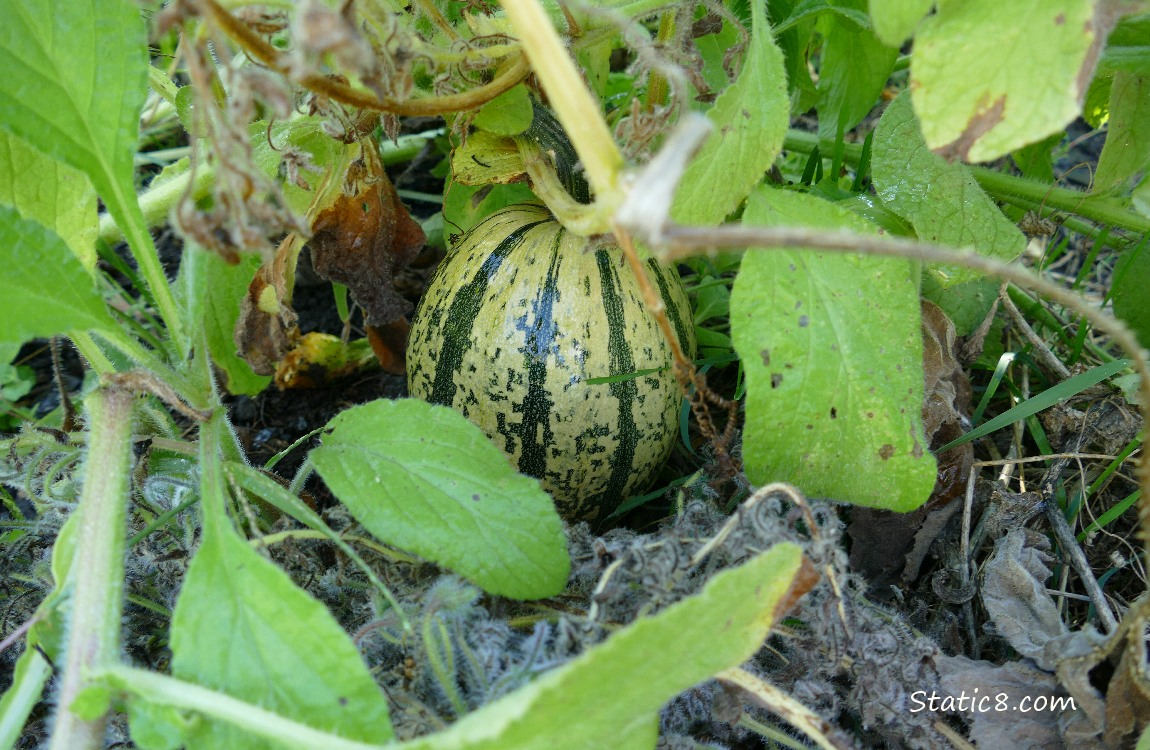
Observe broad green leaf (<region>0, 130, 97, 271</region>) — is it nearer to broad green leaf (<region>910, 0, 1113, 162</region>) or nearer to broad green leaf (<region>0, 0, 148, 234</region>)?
broad green leaf (<region>0, 0, 148, 234</region>)

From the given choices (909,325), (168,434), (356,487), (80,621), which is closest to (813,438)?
(909,325)

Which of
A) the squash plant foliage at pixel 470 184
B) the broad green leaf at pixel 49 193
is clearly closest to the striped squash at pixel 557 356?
the squash plant foliage at pixel 470 184

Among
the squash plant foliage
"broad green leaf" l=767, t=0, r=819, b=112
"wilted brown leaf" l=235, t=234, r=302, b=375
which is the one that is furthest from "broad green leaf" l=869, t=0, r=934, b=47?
"wilted brown leaf" l=235, t=234, r=302, b=375

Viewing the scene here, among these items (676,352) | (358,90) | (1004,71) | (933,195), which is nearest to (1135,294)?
(933,195)

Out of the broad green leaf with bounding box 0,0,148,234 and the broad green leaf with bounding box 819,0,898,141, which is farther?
the broad green leaf with bounding box 819,0,898,141

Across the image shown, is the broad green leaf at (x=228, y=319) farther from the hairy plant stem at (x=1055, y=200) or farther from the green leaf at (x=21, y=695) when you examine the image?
the hairy plant stem at (x=1055, y=200)

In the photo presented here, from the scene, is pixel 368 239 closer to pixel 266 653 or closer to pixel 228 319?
pixel 228 319
